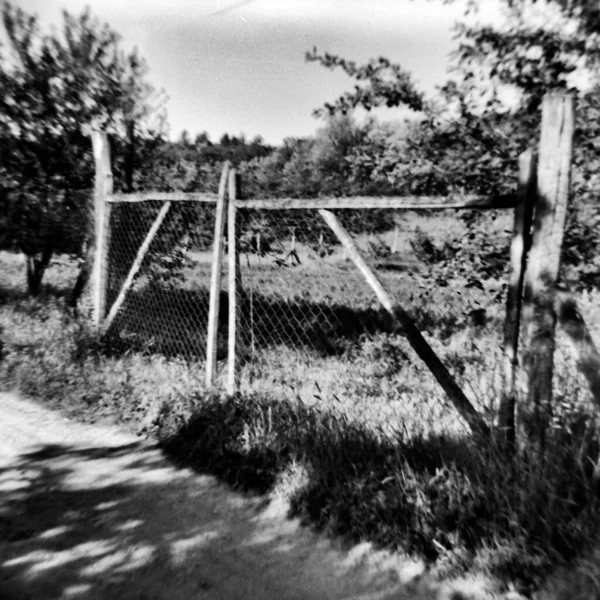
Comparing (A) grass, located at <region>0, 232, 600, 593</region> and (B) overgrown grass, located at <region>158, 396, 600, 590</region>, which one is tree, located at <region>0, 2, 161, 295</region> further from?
(B) overgrown grass, located at <region>158, 396, 600, 590</region>

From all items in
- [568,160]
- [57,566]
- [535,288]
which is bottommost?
[57,566]

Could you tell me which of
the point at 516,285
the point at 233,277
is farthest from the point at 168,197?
the point at 516,285

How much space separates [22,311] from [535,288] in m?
6.75

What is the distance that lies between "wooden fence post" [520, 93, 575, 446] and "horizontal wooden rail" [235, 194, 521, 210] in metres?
0.22

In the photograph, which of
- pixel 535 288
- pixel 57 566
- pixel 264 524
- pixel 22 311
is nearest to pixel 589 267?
pixel 535 288

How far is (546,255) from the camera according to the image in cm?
260

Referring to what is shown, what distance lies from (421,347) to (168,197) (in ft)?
9.46

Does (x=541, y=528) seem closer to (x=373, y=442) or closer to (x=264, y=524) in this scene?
(x=373, y=442)

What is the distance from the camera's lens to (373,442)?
320cm

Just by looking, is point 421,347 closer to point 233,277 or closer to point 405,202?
point 405,202

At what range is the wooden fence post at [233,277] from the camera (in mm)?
4234

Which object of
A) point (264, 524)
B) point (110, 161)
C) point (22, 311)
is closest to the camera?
point (264, 524)

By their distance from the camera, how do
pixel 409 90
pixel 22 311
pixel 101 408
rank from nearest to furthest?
pixel 101 408 < pixel 409 90 < pixel 22 311

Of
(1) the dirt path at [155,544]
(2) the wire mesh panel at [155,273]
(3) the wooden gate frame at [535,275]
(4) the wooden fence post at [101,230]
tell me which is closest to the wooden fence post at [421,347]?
(3) the wooden gate frame at [535,275]
